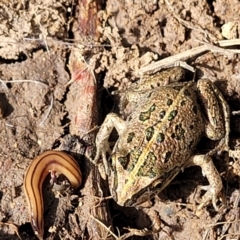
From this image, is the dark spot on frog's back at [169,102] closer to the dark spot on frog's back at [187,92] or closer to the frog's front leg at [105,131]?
the dark spot on frog's back at [187,92]

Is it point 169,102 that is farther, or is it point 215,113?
point 215,113

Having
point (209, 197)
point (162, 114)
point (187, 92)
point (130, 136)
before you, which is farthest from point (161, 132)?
point (209, 197)

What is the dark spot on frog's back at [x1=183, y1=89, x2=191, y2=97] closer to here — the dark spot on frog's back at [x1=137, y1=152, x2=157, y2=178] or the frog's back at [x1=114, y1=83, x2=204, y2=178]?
the frog's back at [x1=114, y1=83, x2=204, y2=178]

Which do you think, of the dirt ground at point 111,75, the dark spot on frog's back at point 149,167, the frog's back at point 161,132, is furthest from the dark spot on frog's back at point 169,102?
the dirt ground at point 111,75

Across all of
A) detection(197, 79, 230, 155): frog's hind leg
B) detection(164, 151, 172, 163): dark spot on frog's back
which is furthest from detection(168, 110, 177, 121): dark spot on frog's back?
detection(197, 79, 230, 155): frog's hind leg

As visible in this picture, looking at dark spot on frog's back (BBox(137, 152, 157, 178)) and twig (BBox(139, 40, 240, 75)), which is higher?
twig (BBox(139, 40, 240, 75))

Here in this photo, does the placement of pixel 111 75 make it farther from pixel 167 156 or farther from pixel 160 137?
pixel 167 156

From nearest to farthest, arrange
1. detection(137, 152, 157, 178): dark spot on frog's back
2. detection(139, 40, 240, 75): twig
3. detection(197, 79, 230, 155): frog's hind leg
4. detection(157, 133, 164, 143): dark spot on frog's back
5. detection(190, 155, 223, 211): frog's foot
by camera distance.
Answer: detection(137, 152, 157, 178): dark spot on frog's back < detection(157, 133, 164, 143): dark spot on frog's back < detection(190, 155, 223, 211): frog's foot < detection(197, 79, 230, 155): frog's hind leg < detection(139, 40, 240, 75): twig
